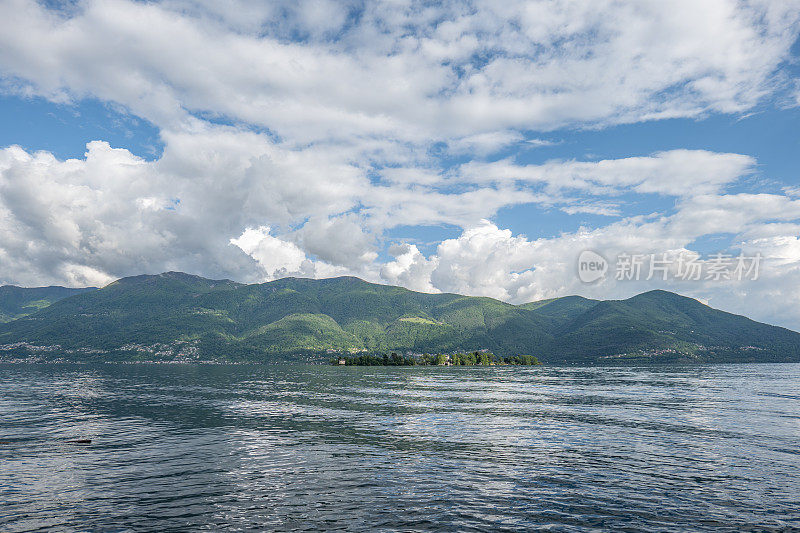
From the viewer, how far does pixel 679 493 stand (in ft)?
103

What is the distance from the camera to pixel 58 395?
104625mm

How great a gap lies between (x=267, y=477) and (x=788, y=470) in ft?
148

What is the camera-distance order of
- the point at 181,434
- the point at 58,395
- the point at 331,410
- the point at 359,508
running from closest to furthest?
the point at 359,508, the point at 181,434, the point at 331,410, the point at 58,395

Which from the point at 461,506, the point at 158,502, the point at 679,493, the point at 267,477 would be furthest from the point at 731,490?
the point at 158,502

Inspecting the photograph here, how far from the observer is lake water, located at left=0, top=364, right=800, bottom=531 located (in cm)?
2675

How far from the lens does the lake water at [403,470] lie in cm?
2675

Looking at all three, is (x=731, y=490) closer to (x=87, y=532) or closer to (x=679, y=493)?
(x=679, y=493)

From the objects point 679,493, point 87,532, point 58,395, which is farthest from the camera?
point 58,395

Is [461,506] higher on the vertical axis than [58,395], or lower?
higher

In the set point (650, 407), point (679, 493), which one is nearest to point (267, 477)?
point (679, 493)

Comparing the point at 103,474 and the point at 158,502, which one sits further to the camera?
the point at 103,474

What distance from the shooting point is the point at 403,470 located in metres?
37.8

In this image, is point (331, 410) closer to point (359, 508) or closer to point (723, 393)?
point (359, 508)

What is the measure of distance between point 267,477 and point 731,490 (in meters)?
36.3
